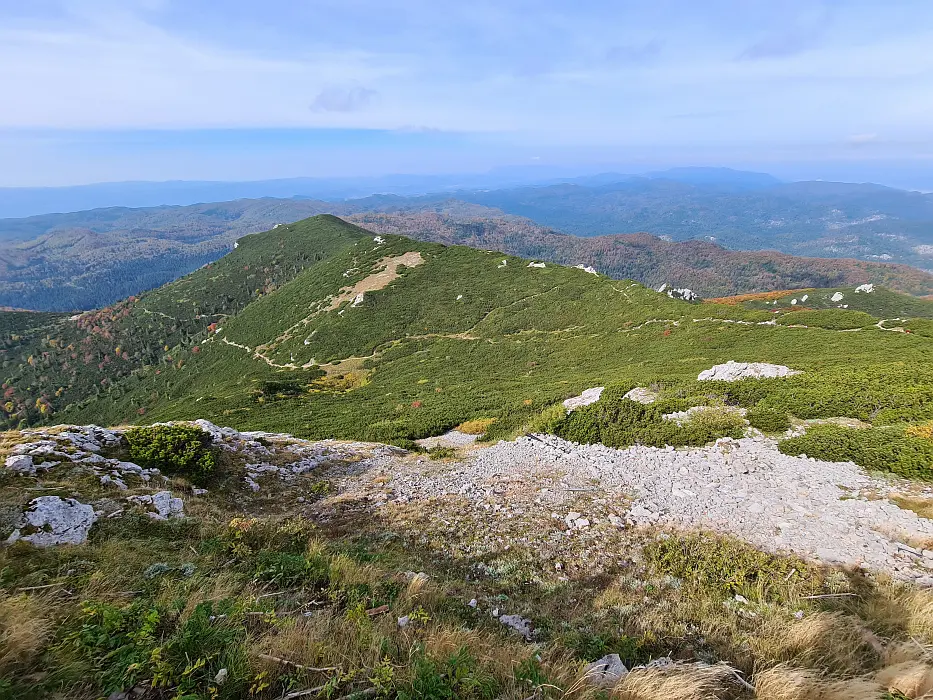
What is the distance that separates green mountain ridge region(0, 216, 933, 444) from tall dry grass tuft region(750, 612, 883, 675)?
44.6 ft

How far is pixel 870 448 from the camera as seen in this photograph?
13109mm

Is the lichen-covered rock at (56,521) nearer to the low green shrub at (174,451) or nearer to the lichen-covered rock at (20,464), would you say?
the lichen-covered rock at (20,464)

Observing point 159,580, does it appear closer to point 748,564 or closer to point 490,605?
point 490,605

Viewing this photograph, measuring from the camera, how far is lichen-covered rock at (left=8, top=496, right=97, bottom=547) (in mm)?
7316

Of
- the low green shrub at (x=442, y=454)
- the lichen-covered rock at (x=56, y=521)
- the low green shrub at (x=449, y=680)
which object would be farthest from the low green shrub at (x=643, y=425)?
the lichen-covered rock at (x=56, y=521)

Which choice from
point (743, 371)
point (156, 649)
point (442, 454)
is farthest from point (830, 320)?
point (156, 649)

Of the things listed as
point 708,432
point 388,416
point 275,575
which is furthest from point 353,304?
point 275,575

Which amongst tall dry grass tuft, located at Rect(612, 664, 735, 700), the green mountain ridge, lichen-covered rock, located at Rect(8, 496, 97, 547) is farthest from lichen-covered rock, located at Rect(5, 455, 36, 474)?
the green mountain ridge

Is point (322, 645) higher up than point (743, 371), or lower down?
higher up

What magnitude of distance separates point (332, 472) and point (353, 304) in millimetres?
63165

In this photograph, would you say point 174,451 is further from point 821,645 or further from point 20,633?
point 821,645

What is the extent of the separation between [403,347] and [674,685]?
186 feet

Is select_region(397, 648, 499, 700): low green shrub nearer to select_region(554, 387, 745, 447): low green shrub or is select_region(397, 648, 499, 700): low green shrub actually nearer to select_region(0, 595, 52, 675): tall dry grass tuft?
select_region(0, 595, 52, 675): tall dry grass tuft

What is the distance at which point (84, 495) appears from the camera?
9.21 metres
